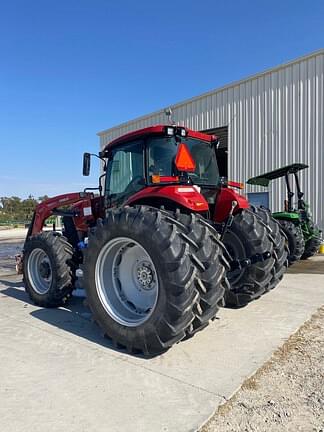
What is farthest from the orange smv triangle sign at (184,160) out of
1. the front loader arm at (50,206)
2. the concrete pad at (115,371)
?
the front loader arm at (50,206)

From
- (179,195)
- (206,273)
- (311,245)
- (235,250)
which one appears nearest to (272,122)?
(311,245)

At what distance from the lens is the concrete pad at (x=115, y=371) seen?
2688mm

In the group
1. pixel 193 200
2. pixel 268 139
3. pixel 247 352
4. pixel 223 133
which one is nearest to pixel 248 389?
pixel 247 352

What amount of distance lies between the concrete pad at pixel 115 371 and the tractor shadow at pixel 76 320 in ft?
0.04

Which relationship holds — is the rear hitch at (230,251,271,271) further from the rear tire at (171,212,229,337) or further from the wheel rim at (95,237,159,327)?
the wheel rim at (95,237,159,327)

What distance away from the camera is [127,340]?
3.78 m

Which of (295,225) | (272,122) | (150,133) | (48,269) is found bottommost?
(48,269)

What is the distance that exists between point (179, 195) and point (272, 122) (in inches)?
436

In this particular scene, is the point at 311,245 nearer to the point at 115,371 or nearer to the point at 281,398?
the point at 281,398

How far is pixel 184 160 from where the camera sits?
453 centimetres

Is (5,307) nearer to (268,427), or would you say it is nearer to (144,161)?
(144,161)

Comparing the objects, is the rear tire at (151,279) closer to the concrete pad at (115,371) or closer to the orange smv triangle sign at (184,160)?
the concrete pad at (115,371)

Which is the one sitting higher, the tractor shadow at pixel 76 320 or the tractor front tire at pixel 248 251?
the tractor front tire at pixel 248 251

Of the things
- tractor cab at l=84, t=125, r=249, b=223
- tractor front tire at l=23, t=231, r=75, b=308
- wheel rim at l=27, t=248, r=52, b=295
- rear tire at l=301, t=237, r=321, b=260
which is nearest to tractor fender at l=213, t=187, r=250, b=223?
tractor cab at l=84, t=125, r=249, b=223
